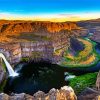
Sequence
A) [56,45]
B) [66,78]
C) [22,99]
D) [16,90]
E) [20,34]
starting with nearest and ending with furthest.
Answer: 1. [22,99]
2. [16,90]
3. [66,78]
4. [56,45]
5. [20,34]

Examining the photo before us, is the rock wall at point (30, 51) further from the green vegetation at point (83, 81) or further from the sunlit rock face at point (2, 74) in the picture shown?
the green vegetation at point (83, 81)

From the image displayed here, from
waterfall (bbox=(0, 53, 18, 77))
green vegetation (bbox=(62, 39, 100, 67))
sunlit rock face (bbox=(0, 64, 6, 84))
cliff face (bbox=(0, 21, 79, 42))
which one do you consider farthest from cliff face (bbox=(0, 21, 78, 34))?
sunlit rock face (bbox=(0, 64, 6, 84))

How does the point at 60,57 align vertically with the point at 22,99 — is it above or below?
below

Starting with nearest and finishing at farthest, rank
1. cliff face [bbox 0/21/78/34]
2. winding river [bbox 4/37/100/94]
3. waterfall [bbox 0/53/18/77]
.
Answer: winding river [bbox 4/37/100/94]
waterfall [bbox 0/53/18/77]
cliff face [bbox 0/21/78/34]

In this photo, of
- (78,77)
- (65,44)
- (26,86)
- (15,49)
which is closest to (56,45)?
(65,44)

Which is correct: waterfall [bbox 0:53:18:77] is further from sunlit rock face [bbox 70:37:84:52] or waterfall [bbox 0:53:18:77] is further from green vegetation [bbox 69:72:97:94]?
sunlit rock face [bbox 70:37:84:52]

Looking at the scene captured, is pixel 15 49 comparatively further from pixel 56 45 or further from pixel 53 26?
pixel 53 26

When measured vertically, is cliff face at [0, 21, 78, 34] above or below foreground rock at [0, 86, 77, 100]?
below

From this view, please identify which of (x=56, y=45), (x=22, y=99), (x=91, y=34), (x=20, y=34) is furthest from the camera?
(x=91, y=34)

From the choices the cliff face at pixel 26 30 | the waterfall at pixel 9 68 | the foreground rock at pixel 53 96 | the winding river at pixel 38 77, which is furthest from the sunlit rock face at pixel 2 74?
the cliff face at pixel 26 30
